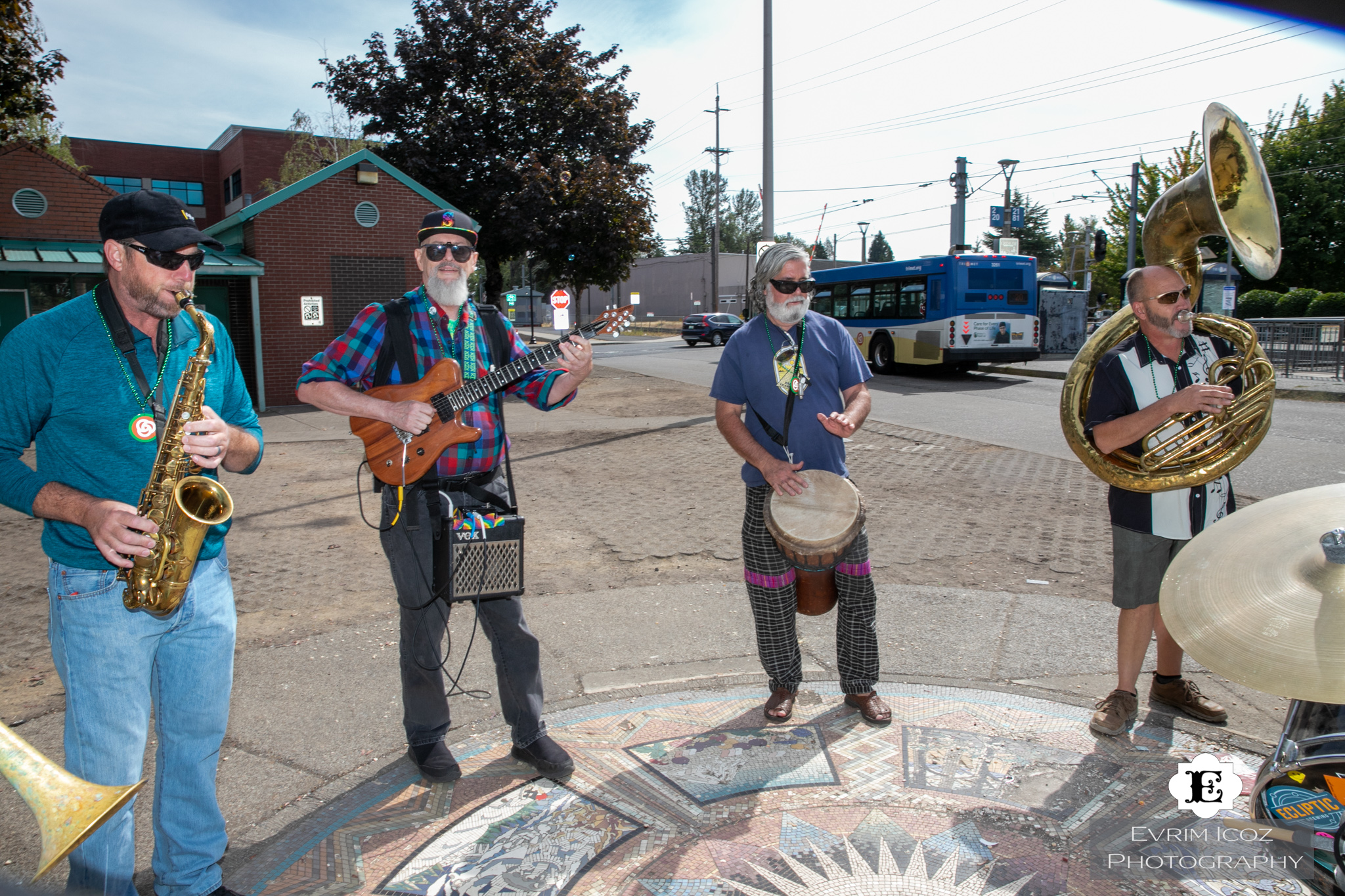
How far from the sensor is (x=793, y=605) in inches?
143

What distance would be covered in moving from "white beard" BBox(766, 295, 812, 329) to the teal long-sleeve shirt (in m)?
2.25

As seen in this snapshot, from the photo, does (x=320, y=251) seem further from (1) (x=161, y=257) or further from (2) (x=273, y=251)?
(1) (x=161, y=257)

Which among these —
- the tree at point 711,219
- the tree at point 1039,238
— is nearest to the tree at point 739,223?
the tree at point 711,219

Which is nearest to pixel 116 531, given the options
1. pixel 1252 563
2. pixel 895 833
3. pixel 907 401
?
pixel 895 833

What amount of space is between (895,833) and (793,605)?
42.5 inches

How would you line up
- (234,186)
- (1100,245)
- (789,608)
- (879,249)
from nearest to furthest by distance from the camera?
(789,608) → (1100,245) → (234,186) → (879,249)

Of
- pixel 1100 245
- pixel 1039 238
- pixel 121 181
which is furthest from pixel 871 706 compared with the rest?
pixel 1039 238

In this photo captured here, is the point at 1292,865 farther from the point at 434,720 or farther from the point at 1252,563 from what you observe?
the point at 434,720

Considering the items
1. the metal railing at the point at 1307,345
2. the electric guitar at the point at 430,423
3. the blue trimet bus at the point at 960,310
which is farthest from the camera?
the blue trimet bus at the point at 960,310

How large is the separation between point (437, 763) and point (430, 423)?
4.11ft

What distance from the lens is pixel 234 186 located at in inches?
1676

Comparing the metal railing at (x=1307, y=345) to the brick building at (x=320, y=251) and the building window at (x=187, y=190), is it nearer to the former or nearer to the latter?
the brick building at (x=320, y=251)

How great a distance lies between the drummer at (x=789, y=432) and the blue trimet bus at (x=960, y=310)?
654 inches

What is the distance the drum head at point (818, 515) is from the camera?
11.0 ft
